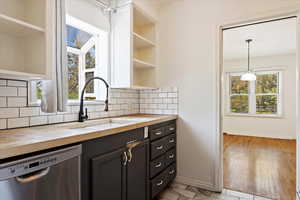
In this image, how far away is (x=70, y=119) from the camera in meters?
1.76

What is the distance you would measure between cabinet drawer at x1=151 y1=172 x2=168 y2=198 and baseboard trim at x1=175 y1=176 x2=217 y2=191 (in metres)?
Result: 0.39

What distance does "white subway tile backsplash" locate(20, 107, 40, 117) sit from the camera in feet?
4.61

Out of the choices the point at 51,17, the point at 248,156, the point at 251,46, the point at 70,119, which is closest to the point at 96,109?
the point at 70,119

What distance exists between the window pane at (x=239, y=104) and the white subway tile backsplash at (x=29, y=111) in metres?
5.76

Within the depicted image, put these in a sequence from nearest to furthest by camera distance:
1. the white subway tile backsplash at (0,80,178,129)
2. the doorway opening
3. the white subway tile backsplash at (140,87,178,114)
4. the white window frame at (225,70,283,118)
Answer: the white subway tile backsplash at (0,80,178,129), the white subway tile backsplash at (140,87,178,114), the doorway opening, the white window frame at (225,70,283,118)

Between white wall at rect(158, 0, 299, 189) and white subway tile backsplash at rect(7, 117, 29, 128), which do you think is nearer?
white subway tile backsplash at rect(7, 117, 29, 128)

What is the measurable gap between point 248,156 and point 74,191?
11.6 feet

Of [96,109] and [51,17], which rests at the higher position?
[51,17]

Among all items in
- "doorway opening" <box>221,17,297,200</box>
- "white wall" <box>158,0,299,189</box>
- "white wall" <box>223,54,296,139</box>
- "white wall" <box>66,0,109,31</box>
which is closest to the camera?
"white wall" <box>66,0,109,31</box>

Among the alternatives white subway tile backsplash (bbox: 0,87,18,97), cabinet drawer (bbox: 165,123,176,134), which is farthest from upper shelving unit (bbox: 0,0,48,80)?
cabinet drawer (bbox: 165,123,176,134)

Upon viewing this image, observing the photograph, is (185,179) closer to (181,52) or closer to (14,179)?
(181,52)

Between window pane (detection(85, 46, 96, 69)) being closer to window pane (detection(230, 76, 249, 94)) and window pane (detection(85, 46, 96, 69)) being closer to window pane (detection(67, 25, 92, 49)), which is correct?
window pane (detection(67, 25, 92, 49))

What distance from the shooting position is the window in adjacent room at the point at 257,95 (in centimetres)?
533

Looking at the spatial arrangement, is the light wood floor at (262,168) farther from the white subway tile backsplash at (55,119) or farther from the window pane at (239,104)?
the white subway tile backsplash at (55,119)
